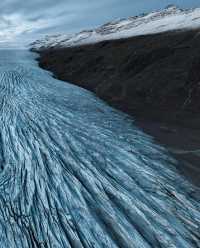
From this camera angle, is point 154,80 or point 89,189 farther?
point 154,80

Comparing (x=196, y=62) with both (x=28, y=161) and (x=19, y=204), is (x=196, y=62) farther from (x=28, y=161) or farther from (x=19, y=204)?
(x=19, y=204)

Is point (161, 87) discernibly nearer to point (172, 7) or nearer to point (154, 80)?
point (154, 80)

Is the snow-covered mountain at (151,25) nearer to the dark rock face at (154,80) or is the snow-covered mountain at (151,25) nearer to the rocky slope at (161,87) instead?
the dark rock face at (154,80)

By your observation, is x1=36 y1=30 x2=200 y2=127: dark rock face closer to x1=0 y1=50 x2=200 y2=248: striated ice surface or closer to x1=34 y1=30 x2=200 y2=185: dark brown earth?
x1=34 y1=30 x2=200 y2=185: dark brown earth

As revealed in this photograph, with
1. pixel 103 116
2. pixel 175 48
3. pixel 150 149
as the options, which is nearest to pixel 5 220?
pixel 150 149

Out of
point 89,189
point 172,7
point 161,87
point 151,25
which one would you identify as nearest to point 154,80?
point 161,87

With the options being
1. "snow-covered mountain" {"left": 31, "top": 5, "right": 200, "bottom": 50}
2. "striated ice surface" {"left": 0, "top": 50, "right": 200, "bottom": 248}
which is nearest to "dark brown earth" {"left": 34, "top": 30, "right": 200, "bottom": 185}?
"striated ice surface" {"left": 0, "top": 50, "right": 200, "bottom": 248}
